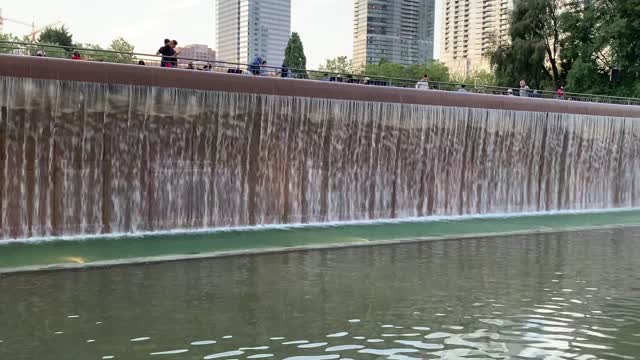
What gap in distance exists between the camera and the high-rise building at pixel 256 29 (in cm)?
11338

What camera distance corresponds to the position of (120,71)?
45.3 ft

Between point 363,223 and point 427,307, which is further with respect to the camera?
point 363,223

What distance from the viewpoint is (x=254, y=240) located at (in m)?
13.6

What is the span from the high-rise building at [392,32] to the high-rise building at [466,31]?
812 cm

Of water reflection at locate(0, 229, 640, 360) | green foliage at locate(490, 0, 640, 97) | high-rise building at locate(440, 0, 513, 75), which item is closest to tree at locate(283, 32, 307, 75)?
green foliage at locate(490, 0, 640, 97)

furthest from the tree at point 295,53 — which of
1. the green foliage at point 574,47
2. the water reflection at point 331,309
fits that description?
the water reflection at point 331,309

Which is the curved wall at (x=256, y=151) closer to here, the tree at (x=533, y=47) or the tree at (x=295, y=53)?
the tree at (x=533, y=47)

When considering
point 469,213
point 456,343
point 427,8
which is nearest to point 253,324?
point 456,343

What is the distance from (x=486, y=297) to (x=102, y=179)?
853 cm

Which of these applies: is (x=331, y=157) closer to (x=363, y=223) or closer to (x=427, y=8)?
(x=363, y=223)

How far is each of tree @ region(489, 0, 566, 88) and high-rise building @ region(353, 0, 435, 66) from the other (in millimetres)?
58407

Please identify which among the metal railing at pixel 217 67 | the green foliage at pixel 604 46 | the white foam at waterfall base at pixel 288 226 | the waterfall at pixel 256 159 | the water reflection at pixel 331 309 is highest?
the green foliage at pixel 604 46

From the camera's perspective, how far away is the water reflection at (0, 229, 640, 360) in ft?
21.2

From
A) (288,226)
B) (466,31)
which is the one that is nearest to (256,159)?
(288,226)
